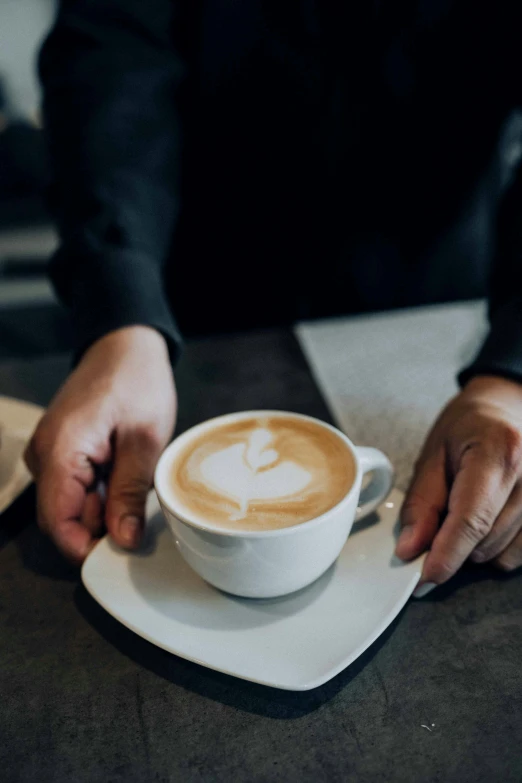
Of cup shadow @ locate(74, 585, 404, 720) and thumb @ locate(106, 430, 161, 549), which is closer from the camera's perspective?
cup shadow @ locate(74, 585, 404, 720)

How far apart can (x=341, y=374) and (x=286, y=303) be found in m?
0.40

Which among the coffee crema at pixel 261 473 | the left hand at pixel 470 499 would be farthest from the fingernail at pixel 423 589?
the coffee crema at pixel 261 473

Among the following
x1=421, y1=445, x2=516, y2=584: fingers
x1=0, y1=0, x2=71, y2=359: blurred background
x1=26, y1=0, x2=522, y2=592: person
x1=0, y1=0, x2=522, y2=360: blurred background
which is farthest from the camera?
x1=0, y1=0, x2=71, y2=359: blurred background

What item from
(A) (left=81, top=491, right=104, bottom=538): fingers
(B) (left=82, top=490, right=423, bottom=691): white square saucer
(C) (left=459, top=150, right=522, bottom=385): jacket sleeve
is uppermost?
(C) (left=459, top=150, right=522, bottom=385): jacket sleeve

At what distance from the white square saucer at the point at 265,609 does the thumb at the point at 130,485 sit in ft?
0.05

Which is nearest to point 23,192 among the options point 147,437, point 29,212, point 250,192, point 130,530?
point 29,212

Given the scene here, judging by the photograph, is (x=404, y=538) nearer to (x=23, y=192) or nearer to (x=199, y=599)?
(x=199, y=599)

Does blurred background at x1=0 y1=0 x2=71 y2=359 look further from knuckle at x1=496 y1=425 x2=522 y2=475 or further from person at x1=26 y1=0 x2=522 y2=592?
knuckle at x1=496 y1=425 x2=522 y2=475

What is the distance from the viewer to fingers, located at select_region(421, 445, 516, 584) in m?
0.51

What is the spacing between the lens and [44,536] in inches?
24.3

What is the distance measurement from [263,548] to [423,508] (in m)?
0.17

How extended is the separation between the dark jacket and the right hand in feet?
0.36

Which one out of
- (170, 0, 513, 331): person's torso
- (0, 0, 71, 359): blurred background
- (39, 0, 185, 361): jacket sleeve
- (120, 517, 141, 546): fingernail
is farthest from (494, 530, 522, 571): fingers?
(0, 0, 71, 359): blurred background

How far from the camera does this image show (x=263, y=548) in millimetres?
448
